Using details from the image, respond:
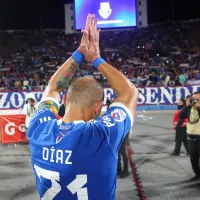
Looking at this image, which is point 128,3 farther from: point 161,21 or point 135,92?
point 135,92

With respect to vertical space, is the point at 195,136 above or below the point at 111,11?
below

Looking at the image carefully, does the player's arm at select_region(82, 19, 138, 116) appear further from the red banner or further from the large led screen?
the large led screen

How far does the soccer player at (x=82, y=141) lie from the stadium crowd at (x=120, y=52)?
21.0 m

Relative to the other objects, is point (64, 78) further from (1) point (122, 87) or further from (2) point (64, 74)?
(1) point (122, 87)

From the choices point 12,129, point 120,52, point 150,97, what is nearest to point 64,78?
point 12,129

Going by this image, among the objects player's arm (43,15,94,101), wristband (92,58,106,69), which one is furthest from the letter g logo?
wristband (92,58,106,69)

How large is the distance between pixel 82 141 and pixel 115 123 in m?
0.20

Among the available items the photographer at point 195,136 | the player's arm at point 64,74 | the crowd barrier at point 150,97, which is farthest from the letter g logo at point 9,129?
the player's arm at point 64,74

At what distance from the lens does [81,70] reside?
92.4 feet

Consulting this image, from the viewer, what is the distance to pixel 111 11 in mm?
28312

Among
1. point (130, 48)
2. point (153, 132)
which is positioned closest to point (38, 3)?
point (130, 48)

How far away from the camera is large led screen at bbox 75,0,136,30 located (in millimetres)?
28172

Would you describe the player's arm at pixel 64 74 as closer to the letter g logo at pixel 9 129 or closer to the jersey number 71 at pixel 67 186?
the jersey number 71 at pixel 67 186

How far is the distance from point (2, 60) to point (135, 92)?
32.3m
